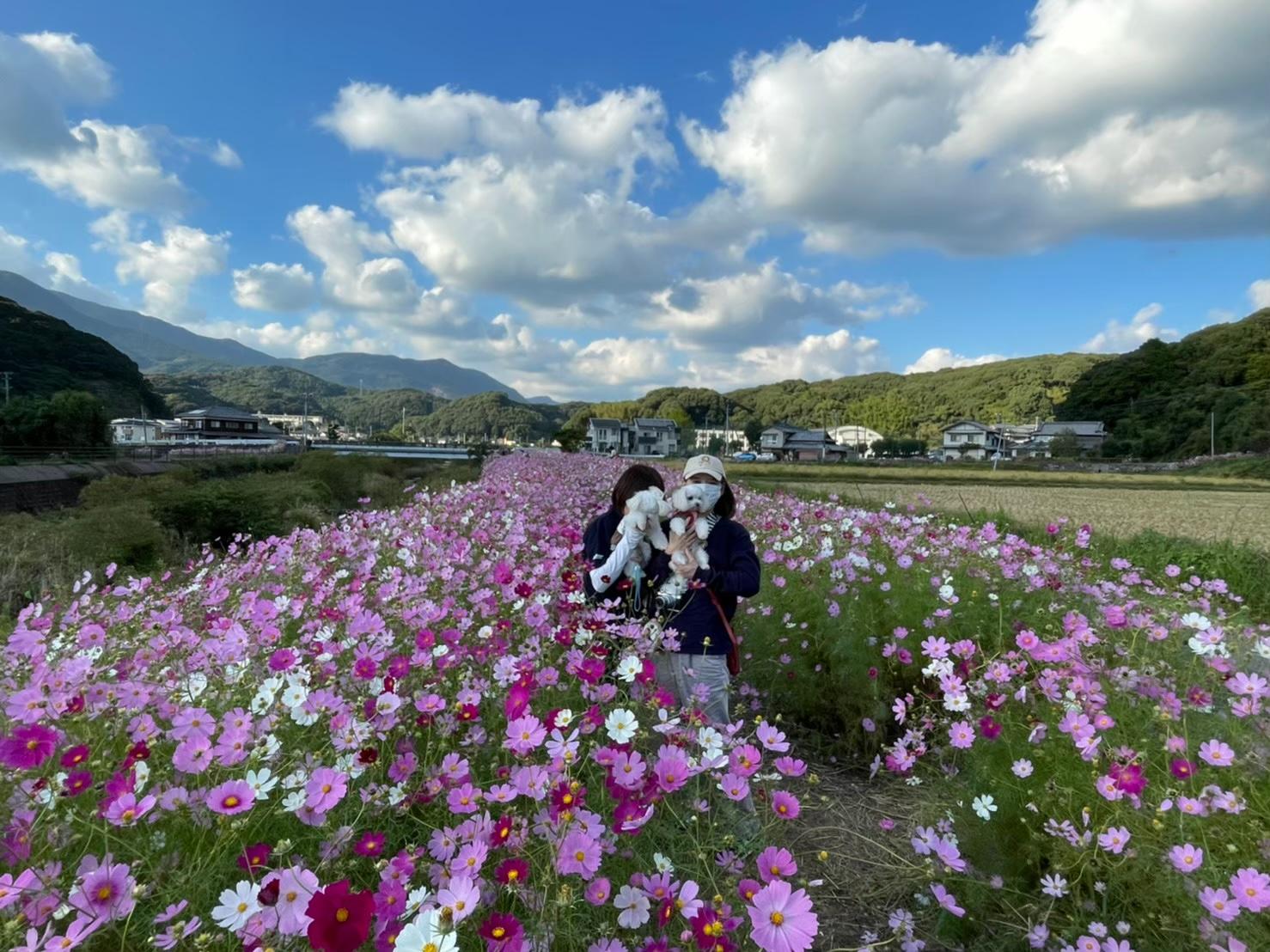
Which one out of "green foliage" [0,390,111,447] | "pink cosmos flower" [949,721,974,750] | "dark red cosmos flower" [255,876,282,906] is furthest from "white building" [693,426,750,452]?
"dark red cosmos flower" [255,876,282,906]

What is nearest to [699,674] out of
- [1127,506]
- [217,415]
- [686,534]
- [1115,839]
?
[686,534]

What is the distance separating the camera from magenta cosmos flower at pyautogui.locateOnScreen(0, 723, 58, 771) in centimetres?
126

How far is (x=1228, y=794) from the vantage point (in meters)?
1.49

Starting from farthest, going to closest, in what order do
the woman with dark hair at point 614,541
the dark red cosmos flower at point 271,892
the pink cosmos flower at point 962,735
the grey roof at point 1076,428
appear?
the grey roof at point 1076,428, the woman with dark hair at point 614,541, the pink cosmos flower at point 962,735, the dark red cosmos flower at point 271,892

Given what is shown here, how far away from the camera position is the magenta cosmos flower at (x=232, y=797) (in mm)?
1188

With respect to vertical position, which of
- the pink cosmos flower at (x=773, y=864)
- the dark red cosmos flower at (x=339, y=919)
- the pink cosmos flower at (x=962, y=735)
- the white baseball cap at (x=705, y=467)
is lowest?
the pink cosmos flower at (x=962, y=735)

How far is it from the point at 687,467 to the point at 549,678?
1.31 metres

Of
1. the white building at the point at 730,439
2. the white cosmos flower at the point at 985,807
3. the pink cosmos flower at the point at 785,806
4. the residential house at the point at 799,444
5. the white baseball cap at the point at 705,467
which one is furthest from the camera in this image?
the white building at the point at 730,439

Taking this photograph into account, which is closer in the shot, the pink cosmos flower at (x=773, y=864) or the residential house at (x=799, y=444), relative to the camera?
the pink cosmos flower at (x=773, y=864)

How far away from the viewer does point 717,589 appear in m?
2.74

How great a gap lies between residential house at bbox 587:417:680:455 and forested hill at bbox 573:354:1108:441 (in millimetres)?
8647

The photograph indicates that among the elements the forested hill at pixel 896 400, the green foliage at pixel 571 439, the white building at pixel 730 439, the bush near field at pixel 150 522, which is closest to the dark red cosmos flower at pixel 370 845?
the bush near field at pixel 150 522

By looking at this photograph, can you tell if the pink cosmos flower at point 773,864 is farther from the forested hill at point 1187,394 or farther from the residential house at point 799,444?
the residential house at point 799,444

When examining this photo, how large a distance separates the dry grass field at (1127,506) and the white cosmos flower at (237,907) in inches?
298
